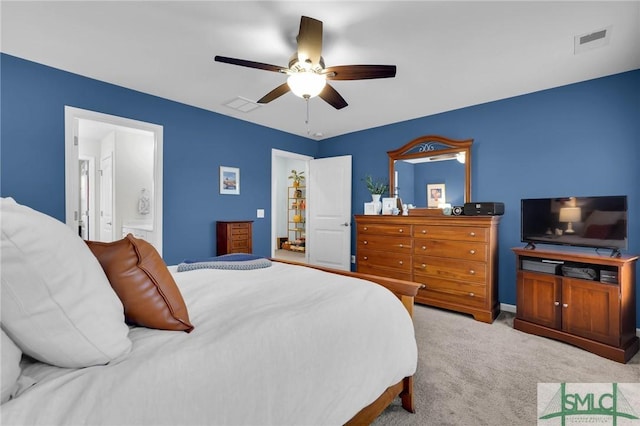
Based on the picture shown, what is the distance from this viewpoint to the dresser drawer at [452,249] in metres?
3.21

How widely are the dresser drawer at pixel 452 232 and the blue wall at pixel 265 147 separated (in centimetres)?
61

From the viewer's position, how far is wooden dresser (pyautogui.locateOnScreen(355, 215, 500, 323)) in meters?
3.20

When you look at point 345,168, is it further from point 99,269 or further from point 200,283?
point 99,269

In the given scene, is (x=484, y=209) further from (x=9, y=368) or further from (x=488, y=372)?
(x=9, y=368)

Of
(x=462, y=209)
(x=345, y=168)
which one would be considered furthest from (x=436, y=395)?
(x=345, y=168)

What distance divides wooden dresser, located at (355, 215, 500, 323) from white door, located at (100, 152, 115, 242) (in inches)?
175

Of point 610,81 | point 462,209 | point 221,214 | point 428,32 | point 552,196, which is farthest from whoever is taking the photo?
point 221,214

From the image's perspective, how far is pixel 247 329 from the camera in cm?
108

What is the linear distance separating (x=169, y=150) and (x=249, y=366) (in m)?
3.42

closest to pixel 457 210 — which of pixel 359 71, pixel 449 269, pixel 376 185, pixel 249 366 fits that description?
pixel 449 269

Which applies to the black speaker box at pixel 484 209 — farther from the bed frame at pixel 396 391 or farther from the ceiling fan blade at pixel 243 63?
the ceiling fan blade at pixel 243 63

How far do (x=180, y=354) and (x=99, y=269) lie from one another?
1.25 ft

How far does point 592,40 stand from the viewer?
7.56 feet

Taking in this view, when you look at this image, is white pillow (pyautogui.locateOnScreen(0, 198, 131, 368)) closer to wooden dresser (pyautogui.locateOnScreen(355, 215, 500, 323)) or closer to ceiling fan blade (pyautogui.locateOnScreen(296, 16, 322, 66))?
ceiling fan blade (pyautogui.locateOnScreen(296, 16, 322, 66))
